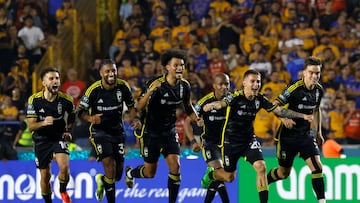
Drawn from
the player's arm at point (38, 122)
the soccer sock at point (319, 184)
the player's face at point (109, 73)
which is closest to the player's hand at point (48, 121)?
the player's arm at point (38, 122)

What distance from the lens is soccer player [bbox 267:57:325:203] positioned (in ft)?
54.5

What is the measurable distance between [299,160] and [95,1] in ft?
27.3

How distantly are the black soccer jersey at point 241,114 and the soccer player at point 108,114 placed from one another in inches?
60.3

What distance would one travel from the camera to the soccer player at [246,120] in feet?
53.2

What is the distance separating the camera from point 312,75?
54.2ft

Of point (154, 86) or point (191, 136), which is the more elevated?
point (154, 86)

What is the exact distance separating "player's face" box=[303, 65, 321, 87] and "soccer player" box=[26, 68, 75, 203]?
3.60 meters

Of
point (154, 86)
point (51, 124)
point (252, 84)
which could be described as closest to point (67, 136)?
point (51, 124)

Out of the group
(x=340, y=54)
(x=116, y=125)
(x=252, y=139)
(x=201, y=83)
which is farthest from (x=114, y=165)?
(x=340, y=54)

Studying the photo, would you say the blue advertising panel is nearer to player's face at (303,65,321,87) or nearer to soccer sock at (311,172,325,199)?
soccer sock at (311,172,325,199)

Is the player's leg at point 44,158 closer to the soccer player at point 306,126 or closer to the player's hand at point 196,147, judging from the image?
the player's hand at point 196,147

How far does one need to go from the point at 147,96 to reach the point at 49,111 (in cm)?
163

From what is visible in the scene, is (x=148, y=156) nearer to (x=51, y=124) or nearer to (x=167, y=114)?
(x=167, y=114)

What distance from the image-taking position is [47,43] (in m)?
25.2
